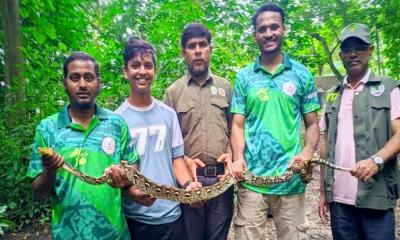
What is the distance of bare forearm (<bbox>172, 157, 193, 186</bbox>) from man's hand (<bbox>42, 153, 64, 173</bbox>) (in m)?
1.28

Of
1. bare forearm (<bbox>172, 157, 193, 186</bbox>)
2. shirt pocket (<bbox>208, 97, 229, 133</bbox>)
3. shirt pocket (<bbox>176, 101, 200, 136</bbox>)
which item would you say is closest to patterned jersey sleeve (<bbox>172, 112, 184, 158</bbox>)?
bare forearm (<bbox>172, 157, 193, 186</bbox>)

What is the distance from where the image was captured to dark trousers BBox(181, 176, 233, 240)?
404 cm

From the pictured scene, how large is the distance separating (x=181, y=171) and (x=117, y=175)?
939 millimetres

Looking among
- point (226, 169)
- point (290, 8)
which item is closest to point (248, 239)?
point (226, 169)

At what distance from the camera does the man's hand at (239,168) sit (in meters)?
3.79

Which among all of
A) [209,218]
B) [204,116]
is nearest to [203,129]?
[204,116]

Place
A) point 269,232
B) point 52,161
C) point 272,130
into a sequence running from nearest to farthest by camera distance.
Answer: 1. point 52,161
2. point 272,130
3. point 269,232

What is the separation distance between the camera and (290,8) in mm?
8297

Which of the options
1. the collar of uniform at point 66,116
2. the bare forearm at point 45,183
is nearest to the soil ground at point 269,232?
the bare forearm at point 45,183

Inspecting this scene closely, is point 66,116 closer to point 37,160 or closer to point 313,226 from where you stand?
point 37,160

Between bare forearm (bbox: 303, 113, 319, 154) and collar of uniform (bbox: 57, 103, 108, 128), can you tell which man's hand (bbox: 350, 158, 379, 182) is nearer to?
bare forearm (bbox: 303, 113, 319, 154)

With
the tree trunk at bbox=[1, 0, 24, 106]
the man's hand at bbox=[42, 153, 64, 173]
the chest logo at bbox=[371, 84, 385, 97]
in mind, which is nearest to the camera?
the man's hand at bbox=[42, 153, 64, 173]

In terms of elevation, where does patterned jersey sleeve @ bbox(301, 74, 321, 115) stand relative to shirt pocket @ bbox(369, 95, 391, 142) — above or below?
above

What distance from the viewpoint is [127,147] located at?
3273mm
